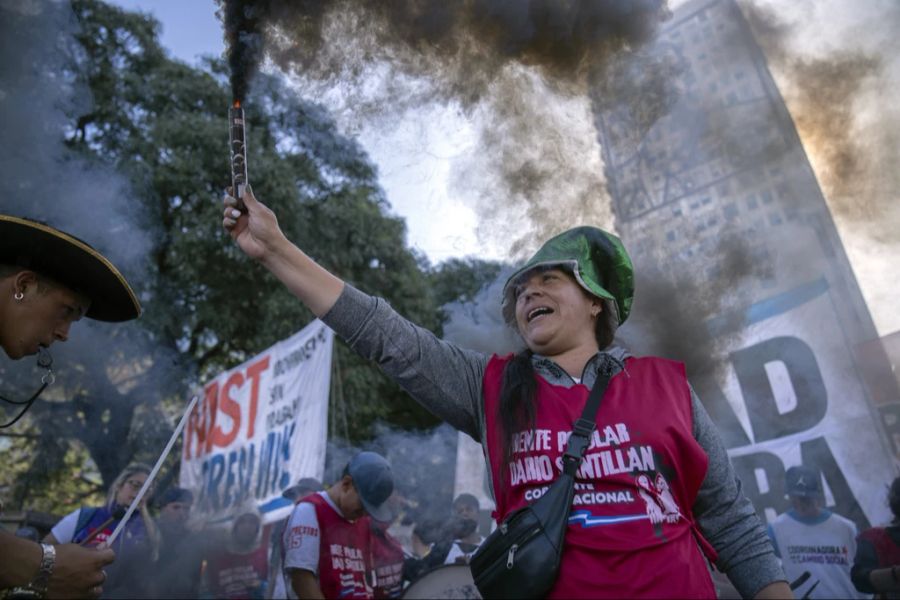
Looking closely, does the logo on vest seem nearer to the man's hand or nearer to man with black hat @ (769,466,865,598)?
the man's hand

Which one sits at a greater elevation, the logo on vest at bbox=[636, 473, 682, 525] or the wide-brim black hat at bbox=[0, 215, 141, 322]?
the wide-brim black hat at bbox=[0, 215, 141, 322]

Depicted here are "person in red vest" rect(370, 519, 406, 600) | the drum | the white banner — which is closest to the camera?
the drum

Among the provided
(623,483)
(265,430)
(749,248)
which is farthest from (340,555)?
(749,248)

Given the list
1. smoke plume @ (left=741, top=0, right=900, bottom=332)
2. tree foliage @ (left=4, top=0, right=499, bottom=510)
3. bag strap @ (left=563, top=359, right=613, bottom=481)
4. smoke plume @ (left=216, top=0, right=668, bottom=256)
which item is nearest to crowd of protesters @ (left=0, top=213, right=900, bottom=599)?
bag strap @ (left=563, top=359, right=613, bottom=481)

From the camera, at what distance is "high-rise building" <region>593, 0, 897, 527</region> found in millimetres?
5656

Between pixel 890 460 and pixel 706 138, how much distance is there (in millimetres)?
3116

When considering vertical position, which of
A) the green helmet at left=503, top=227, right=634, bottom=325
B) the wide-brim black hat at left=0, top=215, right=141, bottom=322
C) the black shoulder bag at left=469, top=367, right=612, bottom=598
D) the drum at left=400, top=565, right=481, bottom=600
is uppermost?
the wide-brim black hat at left=0, top=215, right=141, bottom=322

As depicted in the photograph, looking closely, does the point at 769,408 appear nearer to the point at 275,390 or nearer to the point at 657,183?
the point at 657,183

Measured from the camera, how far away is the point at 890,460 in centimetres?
556

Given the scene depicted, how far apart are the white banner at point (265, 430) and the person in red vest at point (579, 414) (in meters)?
5.13

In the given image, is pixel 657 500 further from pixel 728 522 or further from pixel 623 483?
pixel 728 522

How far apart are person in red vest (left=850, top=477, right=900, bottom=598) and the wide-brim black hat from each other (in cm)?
485

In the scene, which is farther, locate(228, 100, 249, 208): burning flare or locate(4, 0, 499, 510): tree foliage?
locate(4, 0, 499, 510): tree foliage

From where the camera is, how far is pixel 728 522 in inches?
77.5
